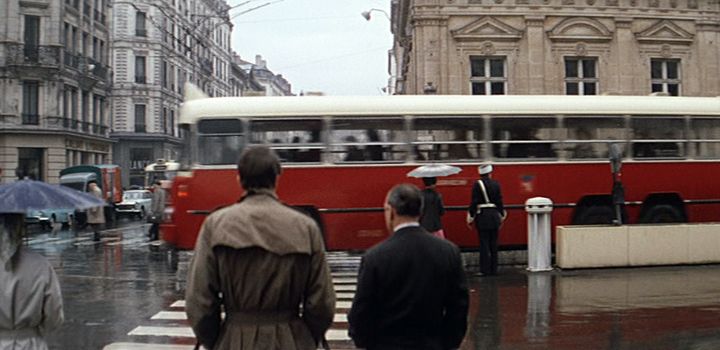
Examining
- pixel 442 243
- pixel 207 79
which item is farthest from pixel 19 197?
pixel 207 79

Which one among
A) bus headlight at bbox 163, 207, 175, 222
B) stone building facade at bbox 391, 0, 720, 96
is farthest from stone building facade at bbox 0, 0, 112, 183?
bus headlight at bbox 163, 207, 175, 222

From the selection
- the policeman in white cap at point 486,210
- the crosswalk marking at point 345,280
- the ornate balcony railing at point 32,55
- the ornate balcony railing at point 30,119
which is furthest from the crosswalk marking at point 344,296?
the ornate balcony railing at point 32,55

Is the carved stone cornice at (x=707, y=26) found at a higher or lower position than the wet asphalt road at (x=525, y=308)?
higher

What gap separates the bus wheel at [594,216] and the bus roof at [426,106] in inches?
77.1

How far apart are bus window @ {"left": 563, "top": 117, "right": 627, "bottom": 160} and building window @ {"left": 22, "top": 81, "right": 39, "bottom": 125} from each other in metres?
43.9

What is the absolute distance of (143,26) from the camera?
6962 centimetres

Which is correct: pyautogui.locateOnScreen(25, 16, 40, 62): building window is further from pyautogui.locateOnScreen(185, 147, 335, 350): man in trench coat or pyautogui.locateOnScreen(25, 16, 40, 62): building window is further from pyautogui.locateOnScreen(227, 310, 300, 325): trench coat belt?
pyautogui.locateOnScreen(227, 310, 300, 325): trench coat belt

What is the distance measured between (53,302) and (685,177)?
528 inches

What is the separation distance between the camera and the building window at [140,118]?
69188 mm

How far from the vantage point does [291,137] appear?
1319 centimetres

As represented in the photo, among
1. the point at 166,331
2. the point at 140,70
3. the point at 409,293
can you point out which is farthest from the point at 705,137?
the point at 140,70

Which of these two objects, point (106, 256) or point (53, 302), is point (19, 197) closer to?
point (53, 302)

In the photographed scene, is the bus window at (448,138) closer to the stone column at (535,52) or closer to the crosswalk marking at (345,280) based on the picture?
the crosswalk marking at (345,280)

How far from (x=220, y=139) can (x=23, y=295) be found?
353 inches
